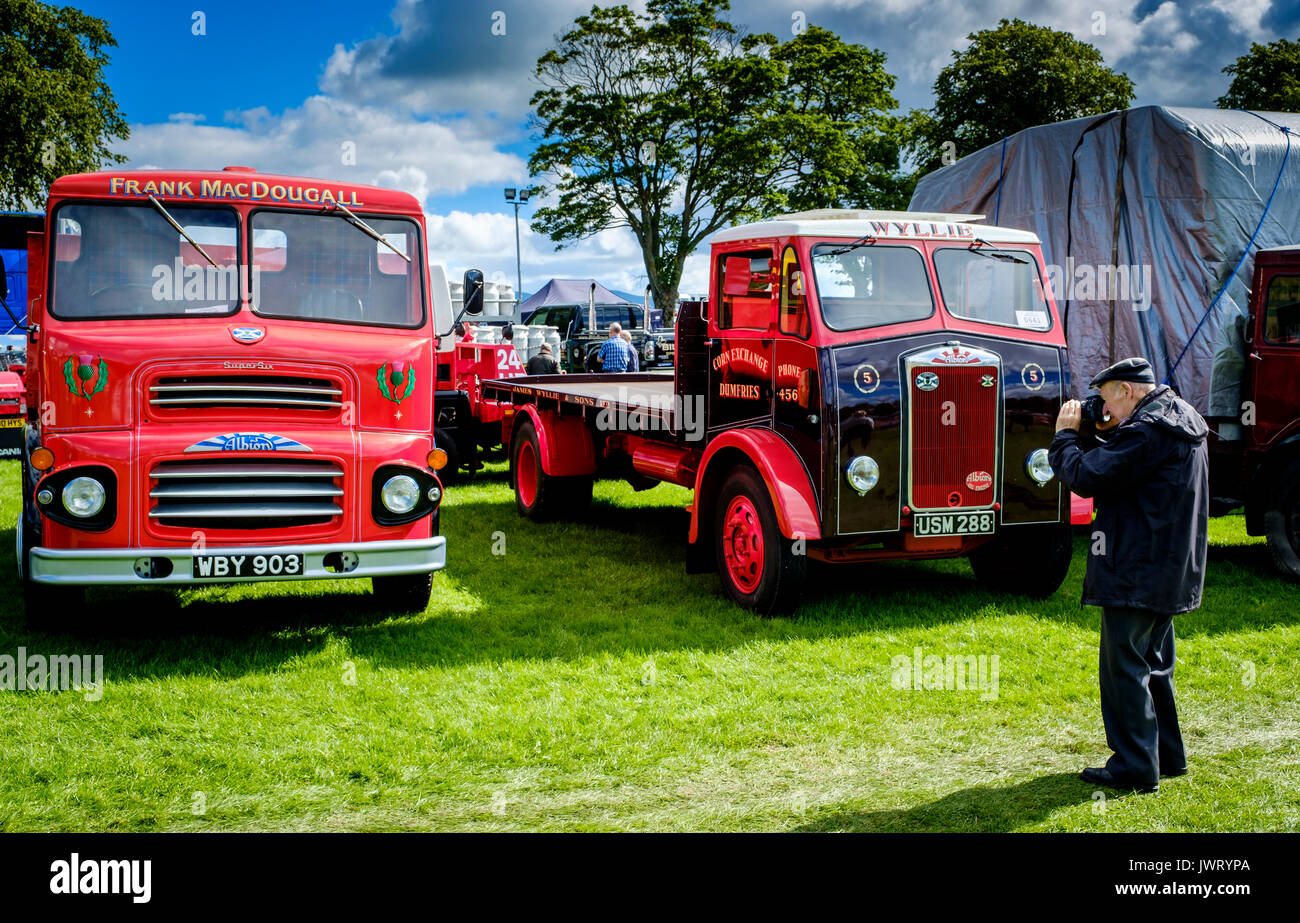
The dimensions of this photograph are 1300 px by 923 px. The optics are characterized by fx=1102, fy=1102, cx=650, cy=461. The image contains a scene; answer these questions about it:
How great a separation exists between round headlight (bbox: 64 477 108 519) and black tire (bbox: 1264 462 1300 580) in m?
8.54

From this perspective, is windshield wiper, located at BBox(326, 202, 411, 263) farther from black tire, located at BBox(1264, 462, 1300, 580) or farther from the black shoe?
black tire, located at BBox(1264, 462, 1300, 580)

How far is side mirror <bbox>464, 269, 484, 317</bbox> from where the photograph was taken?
781 cm

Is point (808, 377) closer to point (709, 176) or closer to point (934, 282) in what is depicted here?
point (934, 282)

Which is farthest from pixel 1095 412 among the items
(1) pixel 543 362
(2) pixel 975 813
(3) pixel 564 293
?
(3) pixel 564 293

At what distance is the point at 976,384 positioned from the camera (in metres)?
7.51

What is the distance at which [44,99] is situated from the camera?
94.4 ft

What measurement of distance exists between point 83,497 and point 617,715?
3.19 metres

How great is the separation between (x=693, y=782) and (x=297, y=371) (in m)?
3.52

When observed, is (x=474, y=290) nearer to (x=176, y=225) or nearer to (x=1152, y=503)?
(x=176, y=225)

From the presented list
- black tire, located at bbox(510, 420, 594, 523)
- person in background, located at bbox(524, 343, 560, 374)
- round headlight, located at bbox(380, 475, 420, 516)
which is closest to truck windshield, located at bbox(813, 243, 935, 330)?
round headlight, located at bbox(380, 475, 420, 516)

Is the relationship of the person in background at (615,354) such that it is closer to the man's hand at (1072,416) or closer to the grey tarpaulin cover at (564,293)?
the man's hand at (1072,416)

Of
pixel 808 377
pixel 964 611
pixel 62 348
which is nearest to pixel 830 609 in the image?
pixel 964 611

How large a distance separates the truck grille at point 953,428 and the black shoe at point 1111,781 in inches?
109

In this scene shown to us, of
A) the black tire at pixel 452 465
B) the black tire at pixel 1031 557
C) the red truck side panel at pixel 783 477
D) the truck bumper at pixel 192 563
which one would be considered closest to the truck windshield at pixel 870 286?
the red truck side panel at pixel 783 477
